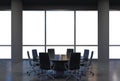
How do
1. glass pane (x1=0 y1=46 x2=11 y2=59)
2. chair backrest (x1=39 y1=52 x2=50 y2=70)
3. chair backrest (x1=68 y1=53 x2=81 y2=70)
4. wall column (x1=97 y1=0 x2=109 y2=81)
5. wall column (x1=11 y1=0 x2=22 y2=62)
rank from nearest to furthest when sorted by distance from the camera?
chair backrest (x1=68 y1=53 x2=81 y2=70) < chair backrest (x1=39 y1=52 x2=50 y2=70) < wall column (x1=11 y1=0 x2=22 y2=62) < wall column (x1=97 y1=0 x2=109 y2=81) < glass pane (x1=0 y1=46 x2=11 y2=59)

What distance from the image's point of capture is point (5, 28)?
1581 cm

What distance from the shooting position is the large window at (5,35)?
1557cm

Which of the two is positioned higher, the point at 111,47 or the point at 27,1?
the point at 27,1

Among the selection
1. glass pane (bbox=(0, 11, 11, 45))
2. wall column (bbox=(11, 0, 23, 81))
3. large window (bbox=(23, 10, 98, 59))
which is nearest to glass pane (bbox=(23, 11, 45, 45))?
large window (bbox=(23, 10, 98, 59))

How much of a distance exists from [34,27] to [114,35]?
4.57m

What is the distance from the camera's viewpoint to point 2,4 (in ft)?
49.9

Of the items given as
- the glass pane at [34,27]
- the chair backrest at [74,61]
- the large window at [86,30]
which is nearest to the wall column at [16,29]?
the glass pane at [34,27]

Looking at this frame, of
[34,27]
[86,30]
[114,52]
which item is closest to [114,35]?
[114,52]

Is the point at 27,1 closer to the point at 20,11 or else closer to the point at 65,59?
the point at 20,11

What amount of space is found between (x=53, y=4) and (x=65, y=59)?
6563mm

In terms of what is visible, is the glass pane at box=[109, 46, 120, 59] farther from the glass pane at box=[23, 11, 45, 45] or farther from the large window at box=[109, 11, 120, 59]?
the glass pane at box=[23, 11, 45, 45]

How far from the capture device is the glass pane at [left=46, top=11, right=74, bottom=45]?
15.7m

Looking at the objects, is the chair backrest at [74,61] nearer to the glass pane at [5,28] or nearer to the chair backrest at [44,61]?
the chair backrest at [44,61]

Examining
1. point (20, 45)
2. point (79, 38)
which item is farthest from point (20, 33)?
point (79, 38)
